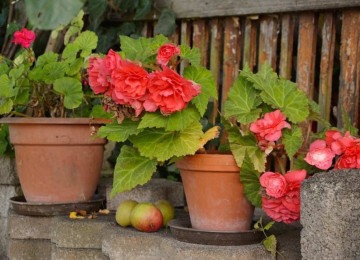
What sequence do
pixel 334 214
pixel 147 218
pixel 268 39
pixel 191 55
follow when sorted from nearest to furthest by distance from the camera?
pixel 334 214, pixel 191 55, pixel 147 218, pixel 268 39

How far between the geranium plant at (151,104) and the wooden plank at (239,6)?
86 centimetres

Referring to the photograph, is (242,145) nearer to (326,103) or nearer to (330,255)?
(330,255)

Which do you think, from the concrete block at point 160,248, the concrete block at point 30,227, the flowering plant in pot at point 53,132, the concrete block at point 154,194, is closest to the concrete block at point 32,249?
the concrete block at point 30,227

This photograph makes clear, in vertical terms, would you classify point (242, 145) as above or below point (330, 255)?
above

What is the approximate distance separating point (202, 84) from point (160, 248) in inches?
23.4

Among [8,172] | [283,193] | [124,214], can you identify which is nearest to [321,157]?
[283,193]

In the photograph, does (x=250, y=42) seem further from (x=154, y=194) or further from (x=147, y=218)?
(x=147, y=218)

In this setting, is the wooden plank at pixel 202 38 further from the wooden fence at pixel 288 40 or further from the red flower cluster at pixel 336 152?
the red flower cluster at pixel 336 152

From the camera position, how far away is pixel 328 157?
6.47ft

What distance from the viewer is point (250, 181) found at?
6.91ft

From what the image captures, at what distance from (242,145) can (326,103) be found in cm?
89

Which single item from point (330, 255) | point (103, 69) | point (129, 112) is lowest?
point (330, 255)

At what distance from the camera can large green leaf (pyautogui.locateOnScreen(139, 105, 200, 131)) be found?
2080 millimetres

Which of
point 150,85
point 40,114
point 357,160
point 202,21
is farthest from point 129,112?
point 202,21
